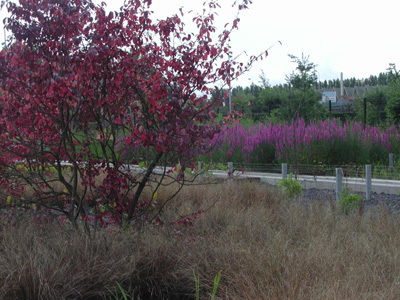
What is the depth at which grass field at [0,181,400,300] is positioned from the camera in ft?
9.85

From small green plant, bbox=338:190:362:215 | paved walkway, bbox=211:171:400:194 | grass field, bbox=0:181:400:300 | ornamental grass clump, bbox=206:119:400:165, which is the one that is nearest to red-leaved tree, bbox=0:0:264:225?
grass field, bbox=0:181:400:300

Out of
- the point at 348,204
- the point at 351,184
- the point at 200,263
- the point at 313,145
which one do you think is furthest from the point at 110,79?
the point at 313,145

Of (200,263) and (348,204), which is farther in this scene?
(348,204)

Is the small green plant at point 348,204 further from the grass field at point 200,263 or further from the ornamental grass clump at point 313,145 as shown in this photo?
the ornamental grass clump at point 313,145

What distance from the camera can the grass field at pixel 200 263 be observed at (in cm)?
300

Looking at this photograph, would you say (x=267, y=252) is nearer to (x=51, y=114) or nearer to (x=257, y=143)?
(x=51, y=114)

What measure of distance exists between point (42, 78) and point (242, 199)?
11.5 ft

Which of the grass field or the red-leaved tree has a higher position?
the red-leaved tree

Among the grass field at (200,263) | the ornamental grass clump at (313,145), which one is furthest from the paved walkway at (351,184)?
the grass field at (200,263)

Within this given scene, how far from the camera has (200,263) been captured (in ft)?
11.7

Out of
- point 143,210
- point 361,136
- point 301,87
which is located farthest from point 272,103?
point 143,210

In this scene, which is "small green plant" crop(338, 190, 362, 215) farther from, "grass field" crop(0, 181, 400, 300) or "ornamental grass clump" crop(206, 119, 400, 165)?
"ornamental grass clump" crop(206, 119, 400, 165)

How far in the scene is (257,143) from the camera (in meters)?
11.4

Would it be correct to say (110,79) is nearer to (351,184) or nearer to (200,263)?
(200,263)
